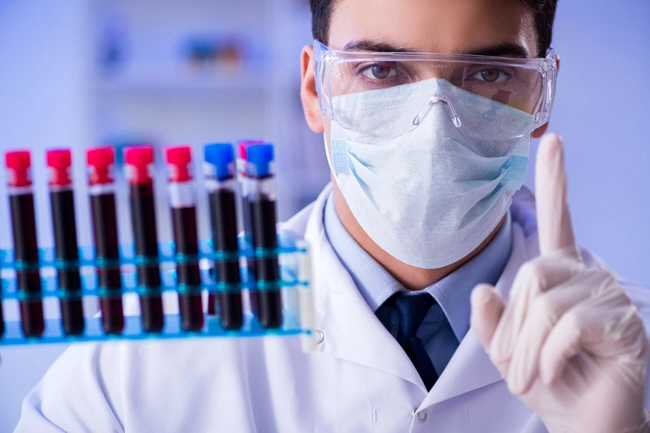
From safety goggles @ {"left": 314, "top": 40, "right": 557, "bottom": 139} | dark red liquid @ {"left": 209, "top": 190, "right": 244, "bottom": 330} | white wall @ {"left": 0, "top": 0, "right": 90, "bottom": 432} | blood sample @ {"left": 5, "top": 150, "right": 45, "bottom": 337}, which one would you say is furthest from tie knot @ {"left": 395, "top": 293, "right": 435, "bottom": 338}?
white wall @ {"left": 0, "top": 0, "right": 90, "bottom": 432}

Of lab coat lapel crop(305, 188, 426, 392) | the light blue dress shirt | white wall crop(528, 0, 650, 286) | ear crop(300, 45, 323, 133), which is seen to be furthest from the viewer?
white wall crop(528, 0, 650, 286)

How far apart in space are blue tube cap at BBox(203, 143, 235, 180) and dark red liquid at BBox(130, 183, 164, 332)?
0.37 ft

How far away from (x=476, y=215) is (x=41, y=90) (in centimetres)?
359

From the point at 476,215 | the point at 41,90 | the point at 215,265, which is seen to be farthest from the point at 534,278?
the point at 41,90

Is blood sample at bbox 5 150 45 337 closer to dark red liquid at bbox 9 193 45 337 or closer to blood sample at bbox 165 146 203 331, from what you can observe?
dark red liquid at bbox 9 193 45 337

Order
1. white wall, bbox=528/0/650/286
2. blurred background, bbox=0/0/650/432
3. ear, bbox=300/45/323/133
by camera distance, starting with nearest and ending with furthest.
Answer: ear, bbox=300/45/323/133
blurred background, bbox=0/0/650/432
white wall, bbox=528/0/650/286

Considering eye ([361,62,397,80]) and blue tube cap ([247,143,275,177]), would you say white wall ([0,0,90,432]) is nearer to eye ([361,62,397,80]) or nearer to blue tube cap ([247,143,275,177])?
eye ([361,62,397,80])

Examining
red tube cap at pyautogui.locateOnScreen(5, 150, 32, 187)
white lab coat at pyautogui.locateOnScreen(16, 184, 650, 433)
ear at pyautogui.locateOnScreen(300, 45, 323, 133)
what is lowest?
white lab coat at pyautogui.locateOnScreen(16, 184, 650, 433)

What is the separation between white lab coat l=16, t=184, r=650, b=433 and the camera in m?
1.56

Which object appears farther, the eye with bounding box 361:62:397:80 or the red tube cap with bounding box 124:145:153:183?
the eye with bounding box 361:62:397:80

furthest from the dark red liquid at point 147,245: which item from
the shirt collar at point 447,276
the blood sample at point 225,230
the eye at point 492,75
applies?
the eye at point 492,75

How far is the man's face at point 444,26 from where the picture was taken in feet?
4.94

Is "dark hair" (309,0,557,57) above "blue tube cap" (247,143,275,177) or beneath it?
above

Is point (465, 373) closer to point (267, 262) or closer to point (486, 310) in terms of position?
point (486, 310)
